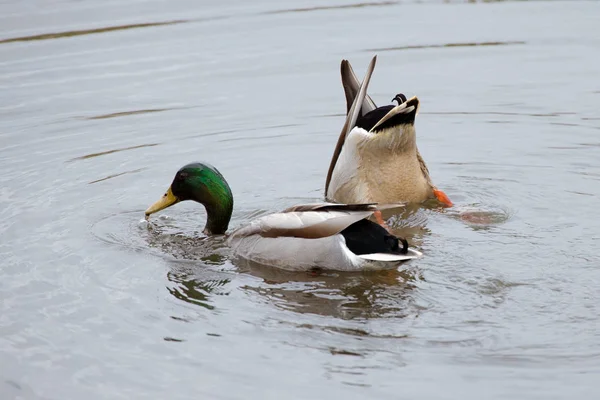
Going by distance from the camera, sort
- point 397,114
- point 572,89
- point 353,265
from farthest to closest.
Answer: point 572,89
point 397,114
point 353,265

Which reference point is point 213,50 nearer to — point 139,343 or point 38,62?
point 38,62

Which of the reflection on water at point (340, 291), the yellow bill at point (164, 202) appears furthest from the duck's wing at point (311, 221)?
the yellow bill at point (164, 202)

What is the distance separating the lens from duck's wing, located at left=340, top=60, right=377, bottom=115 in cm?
966

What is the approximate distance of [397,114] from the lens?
862 cm

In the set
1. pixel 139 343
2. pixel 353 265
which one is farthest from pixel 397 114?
pixel 139 343

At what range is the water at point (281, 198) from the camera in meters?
5.88

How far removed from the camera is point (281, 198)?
9.34 metres

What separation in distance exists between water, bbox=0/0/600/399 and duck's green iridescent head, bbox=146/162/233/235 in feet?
0.62

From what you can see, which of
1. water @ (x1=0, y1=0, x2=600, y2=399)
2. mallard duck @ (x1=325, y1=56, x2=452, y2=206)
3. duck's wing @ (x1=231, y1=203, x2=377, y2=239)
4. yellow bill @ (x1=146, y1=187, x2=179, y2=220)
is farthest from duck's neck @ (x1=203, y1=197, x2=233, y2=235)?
mallard duck @ (x1=325, y1=56, x2=452, y2=206)

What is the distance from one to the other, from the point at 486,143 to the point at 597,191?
1.88 m

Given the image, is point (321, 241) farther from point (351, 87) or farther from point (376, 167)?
point (351, 87)

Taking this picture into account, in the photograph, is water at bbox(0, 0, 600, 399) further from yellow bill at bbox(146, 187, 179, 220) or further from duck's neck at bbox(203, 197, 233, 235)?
yellow bill at bbox(146, 187, 179, 220)

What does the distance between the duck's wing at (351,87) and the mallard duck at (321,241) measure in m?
2.18

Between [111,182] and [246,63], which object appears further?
[246,63]
